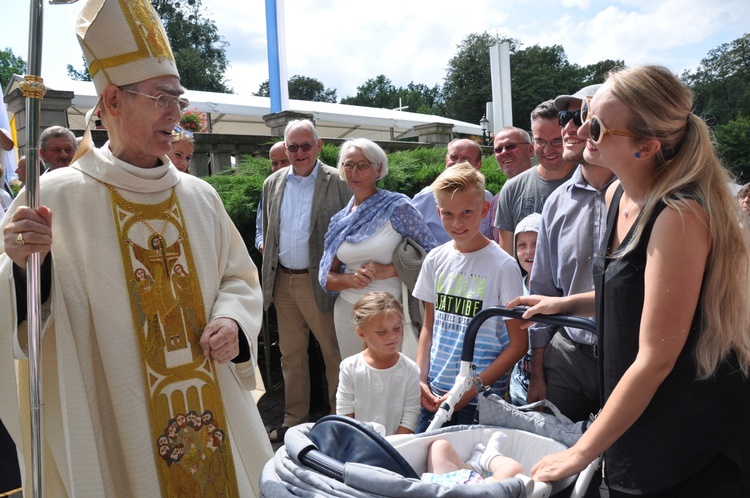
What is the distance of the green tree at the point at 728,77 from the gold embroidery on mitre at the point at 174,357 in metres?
30.8

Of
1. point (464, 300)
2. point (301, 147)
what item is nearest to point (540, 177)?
point (464, 300)

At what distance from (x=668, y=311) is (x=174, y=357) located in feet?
6.15

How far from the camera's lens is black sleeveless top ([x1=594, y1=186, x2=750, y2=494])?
5.40 feet

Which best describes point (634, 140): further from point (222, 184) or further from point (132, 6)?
point (222, 184)

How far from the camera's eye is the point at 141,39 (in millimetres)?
2568

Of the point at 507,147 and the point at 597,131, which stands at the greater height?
the point at 507,147

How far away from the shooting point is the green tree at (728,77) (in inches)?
1169

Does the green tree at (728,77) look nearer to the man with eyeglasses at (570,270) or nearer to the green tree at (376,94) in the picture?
the man with eyeglasses at (570,270)

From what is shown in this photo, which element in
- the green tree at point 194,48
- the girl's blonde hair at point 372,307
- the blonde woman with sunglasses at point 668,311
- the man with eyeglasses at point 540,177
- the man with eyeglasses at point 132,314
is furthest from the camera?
the green tree at point 194,48

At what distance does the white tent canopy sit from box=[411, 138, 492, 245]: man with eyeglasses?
356 inches

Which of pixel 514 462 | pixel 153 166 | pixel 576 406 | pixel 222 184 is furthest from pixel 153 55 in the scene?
pixel 222 184

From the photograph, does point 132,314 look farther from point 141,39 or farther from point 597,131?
point 597,131

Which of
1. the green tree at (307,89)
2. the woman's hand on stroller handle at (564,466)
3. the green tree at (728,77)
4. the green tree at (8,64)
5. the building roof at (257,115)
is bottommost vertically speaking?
the woman's hand on stroller handle at (564,466)

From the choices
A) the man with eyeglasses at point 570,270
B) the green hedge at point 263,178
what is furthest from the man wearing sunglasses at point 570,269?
the green hedge at point 263,178
